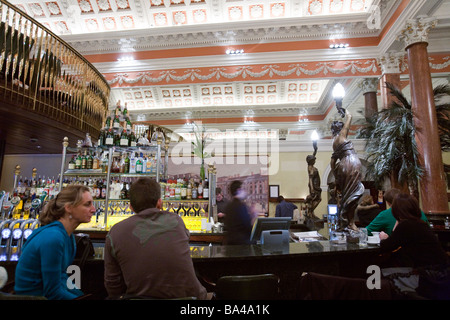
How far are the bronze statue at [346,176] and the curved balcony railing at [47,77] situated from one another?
4.59m

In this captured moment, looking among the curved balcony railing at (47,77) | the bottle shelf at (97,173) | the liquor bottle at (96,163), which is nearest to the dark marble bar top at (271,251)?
the bottle shelf at (97,173)

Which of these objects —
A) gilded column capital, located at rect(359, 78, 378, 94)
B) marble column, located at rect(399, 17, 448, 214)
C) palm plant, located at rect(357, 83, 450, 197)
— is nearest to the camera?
marble column, located at rect(399, 17, 448, 214)

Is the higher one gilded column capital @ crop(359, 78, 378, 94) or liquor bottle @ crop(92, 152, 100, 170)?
gilded column capital @ crop(359, 78, 378, 94)

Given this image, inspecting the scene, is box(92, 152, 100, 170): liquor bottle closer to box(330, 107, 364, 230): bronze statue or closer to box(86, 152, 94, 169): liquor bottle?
box(86, 152, 94, 169): liquor bottle

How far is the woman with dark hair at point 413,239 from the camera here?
196 centimetres

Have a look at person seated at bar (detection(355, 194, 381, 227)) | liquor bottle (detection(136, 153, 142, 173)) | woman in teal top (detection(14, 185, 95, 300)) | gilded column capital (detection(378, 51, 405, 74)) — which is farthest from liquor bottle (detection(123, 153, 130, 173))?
gilded column capital (detection(378, 51, 405, 74))

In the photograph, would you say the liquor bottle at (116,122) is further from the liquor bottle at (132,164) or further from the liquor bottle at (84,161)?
the liquor bottle at (84,161)

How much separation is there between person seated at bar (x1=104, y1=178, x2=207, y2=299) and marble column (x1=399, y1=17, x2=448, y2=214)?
15.3 ft

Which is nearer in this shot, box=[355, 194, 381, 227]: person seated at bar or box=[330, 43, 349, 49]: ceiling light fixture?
box=[355, 194, 381, 227]: person seated at bar

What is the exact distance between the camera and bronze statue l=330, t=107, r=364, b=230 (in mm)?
2764

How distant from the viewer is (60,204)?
1.63 meters

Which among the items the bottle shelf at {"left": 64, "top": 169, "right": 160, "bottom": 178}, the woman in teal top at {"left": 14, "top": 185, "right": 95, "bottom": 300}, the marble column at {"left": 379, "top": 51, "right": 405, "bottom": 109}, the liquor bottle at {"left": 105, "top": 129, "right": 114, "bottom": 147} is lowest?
the woman in teal top at {"left": 14, "top": 185, "right": 95, "bottom": 300}
